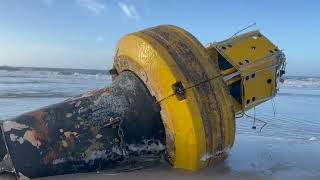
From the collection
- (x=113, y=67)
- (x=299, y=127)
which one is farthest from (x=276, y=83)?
(x=299, y=127)

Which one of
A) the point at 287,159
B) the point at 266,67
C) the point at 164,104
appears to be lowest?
the point at 287,159

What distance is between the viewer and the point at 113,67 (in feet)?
12.1

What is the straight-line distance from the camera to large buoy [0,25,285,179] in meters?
2.78

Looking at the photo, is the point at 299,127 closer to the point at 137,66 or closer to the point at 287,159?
the point at 287,159

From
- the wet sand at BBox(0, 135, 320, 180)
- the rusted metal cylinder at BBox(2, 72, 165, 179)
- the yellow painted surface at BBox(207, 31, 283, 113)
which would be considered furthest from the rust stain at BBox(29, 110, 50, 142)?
the yellow painted surface at BBox(207, 31, 283, 113)

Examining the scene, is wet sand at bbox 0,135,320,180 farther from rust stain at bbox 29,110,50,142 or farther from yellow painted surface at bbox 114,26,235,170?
rust stain at bbox 29,110,50,142

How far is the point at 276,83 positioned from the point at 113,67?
4.88ft

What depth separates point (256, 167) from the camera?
11.2 ft

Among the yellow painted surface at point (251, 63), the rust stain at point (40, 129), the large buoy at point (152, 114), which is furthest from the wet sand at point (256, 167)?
the yellow painted surface at point (251, 63)

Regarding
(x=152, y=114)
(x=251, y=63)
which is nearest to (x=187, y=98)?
(x=152, y=114)

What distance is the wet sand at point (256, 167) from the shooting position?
9.77 ft

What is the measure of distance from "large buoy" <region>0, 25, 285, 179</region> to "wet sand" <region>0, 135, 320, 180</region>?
99mm

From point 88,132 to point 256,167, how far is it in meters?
1.50

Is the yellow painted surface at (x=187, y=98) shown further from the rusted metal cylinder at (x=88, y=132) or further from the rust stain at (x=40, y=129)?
the rust stain at (x=40, y=129)
